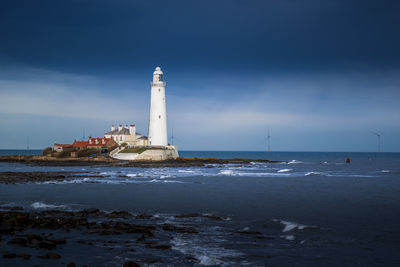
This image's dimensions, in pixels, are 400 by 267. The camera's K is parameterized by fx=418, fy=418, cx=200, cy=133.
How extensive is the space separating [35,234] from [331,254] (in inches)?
443

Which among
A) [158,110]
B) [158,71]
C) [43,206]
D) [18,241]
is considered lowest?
[18,241]

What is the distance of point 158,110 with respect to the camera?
71312 mm

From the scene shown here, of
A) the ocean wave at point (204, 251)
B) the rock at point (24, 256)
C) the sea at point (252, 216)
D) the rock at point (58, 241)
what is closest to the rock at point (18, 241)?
the rock at point (58, 241)

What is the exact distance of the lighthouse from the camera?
71.4 m

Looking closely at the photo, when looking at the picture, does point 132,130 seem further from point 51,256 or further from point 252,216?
point 51,256

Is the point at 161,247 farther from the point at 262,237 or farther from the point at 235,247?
the point at 262,237

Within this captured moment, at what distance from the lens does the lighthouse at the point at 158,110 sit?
71.4 m

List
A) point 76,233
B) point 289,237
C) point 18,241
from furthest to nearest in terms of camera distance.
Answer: point 289,237
point 76,233
point 18,241

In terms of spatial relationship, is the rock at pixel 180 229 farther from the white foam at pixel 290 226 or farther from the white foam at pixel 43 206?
the white foam at pixel 43 206

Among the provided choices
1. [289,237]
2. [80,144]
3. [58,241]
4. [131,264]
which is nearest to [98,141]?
[80,144]

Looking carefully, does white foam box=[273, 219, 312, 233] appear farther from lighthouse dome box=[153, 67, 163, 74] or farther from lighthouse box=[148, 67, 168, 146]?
lighthouse dome box=[153, 67, 163, 74]

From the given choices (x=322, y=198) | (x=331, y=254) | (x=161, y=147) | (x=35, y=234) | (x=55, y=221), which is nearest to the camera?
(x=331, y=254)

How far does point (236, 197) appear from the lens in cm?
3058

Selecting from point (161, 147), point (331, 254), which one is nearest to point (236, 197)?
point (331, 254)
